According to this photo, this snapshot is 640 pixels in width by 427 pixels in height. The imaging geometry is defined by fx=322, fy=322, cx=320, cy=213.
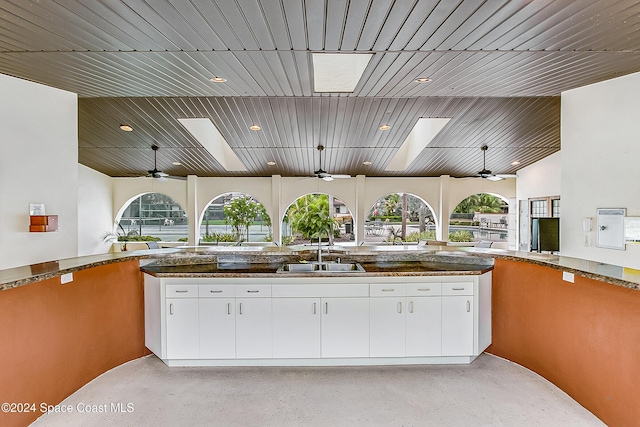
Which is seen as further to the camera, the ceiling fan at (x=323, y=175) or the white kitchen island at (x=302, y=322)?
the ceiling fan at (x=323, y=175)

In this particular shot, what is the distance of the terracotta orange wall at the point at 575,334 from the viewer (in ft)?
6.56

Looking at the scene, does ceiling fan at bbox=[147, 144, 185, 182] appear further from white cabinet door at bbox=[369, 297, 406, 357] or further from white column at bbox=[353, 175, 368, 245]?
white cabinet door at bbox=[369, 297, 406, 357]

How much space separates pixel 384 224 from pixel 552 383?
24.9 feet

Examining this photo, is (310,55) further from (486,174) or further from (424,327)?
(486,174)

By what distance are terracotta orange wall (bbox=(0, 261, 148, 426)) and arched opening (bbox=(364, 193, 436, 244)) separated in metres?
7.25

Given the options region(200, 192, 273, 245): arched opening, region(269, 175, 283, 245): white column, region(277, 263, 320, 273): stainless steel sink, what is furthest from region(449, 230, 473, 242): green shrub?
region(277, 263, 320, 273): stainless steel sink

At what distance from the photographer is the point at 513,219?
8.93 metres

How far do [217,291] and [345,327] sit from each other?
1.20 meters

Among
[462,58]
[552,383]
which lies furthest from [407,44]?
[552,383]

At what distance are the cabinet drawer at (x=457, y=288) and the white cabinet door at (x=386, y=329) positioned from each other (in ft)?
1.48

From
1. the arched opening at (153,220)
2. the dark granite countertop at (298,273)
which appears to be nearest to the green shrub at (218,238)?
the arched opening at (153,220)

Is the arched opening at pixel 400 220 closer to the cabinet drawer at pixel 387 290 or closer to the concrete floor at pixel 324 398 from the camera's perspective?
the cabinet drawer at pixel 387 290

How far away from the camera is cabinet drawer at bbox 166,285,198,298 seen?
2.92 meters

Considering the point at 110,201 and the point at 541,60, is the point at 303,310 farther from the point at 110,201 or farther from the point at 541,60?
the point at 110,201
